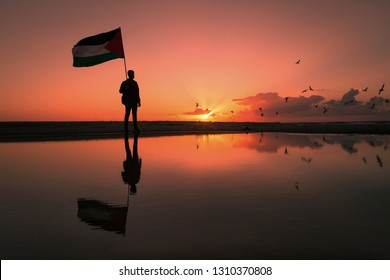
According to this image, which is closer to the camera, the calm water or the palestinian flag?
the calm water

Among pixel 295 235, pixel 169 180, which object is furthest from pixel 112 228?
pixel 169 180

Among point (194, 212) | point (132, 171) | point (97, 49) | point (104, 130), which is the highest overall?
point (97, 49)

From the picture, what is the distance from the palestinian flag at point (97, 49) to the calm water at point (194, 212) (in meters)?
11.7

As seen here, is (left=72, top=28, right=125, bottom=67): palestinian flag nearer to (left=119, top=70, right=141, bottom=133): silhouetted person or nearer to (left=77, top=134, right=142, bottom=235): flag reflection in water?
(left=119, top=70, right=141, bottom=133): silhouetted person

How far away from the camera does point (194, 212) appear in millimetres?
4797

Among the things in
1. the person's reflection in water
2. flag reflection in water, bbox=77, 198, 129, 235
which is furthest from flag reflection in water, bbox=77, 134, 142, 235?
the person's reflection in water

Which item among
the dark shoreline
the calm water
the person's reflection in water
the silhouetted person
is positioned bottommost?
the calm water

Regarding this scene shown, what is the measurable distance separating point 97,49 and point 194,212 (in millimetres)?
16519

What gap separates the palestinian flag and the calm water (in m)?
11.7

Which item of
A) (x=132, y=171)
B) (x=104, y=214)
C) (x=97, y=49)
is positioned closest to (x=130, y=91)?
(x=97, y=49)

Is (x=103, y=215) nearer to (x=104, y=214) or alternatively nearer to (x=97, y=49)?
(x=104, y=214)

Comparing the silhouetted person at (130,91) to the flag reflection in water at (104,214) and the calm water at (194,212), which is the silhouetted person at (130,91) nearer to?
the calm water at (194,212)

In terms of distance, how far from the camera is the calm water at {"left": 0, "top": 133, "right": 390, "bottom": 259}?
11.6 feet

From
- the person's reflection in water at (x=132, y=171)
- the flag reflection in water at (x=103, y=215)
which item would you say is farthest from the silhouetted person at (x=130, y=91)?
the flag reflection in water at (x=103, y=215)
